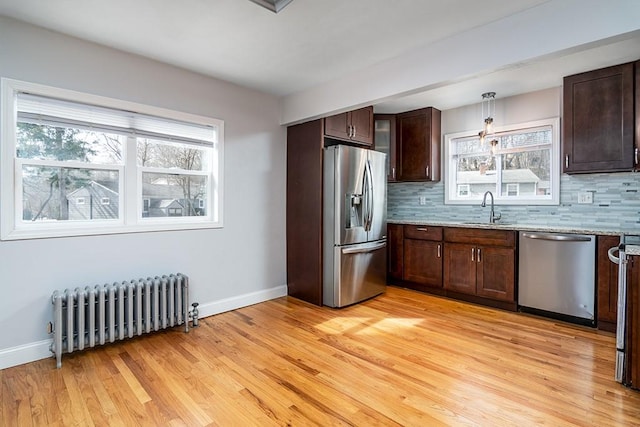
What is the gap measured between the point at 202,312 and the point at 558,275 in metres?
3.61

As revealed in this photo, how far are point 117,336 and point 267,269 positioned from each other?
1703mm

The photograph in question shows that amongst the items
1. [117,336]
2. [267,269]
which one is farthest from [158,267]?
[267,269]

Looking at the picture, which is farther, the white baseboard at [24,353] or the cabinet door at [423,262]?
the cabinet door at [423,262]

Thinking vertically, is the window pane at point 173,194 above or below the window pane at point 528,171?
below

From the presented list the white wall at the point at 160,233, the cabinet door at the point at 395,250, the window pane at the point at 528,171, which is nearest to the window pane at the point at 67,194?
the white wall at the point at 160,233

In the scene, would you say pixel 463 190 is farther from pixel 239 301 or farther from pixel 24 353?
pixel 24 353

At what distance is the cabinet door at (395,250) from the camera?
14.5 ft

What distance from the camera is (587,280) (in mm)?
3025

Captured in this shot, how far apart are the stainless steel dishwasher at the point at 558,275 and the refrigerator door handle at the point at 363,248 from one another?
59.2 inches

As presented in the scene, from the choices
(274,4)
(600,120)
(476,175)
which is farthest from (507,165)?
(274,4)

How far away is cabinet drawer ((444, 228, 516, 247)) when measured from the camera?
11.4 ft

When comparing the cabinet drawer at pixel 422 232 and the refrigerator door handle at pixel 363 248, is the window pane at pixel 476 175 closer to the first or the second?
the cabinet drawer at pixel 422 232

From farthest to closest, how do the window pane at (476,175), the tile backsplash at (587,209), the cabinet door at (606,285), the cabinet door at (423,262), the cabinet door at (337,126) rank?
the window pane at (476,175)
the cabinet door at (423,262)
the cabinet door at (337,126)
the tile backsplash at (587,209)
the cabinet door at (606,285)

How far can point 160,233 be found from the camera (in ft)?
9.93
